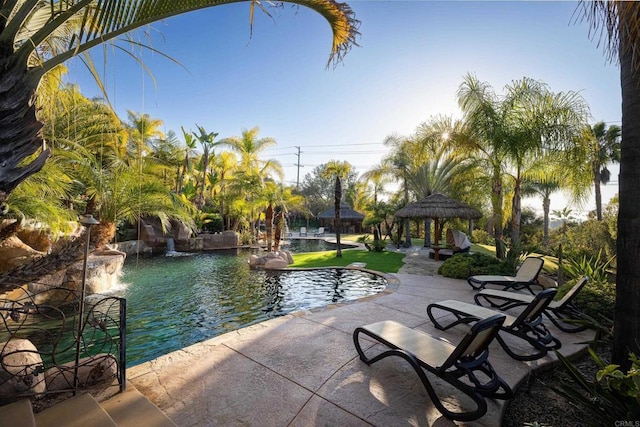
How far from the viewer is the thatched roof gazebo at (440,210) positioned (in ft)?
43.4

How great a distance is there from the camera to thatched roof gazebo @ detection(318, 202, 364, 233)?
30648 mm

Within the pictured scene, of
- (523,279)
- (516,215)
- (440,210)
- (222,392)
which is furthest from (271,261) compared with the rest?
(516,215)

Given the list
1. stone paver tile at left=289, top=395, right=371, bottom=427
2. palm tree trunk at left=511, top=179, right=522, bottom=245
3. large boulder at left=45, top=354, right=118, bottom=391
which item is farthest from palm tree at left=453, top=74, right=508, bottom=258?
large boulder at left=45, top=354, right=118, bottom=391

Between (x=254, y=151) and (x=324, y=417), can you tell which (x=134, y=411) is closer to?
(x=324, y=417)

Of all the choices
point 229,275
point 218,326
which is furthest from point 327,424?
point 229,275

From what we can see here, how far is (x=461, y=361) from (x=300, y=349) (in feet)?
6.61

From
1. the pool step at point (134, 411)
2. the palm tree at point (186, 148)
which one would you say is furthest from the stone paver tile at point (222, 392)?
the palm tree at point (186, 148)

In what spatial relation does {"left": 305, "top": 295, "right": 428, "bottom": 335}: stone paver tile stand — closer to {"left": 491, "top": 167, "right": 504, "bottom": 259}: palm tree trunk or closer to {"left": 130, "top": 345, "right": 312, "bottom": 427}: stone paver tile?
{"left": 130, "top": 345, "right": 312, "bottom": 427}: stone paver tile

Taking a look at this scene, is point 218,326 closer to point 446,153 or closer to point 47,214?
point 47,214

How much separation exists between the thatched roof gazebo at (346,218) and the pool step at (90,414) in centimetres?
2205

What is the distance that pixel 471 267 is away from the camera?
9094mm

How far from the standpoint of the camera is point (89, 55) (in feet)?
7.22

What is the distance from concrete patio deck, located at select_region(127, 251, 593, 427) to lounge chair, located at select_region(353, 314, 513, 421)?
146 mm

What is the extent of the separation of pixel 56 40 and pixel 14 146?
4.85 ft
